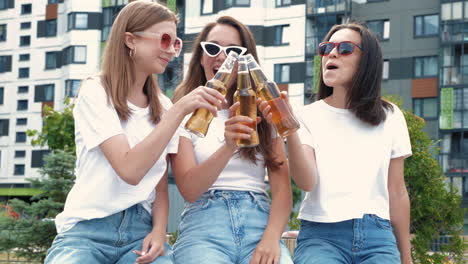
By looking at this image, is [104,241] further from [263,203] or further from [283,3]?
[283,3]

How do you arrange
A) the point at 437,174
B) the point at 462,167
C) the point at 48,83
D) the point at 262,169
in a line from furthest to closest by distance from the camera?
the point at 48,83 < the point at 462,167 < the point at 437,174 < the point at 262,169

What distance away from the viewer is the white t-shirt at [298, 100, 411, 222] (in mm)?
3969

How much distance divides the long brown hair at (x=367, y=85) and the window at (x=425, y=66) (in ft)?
110

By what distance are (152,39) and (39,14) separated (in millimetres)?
48393

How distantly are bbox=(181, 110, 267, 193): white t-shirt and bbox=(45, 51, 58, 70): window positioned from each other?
45969mm

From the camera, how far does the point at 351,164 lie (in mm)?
4051

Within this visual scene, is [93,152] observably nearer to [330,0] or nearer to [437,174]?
[437,174]

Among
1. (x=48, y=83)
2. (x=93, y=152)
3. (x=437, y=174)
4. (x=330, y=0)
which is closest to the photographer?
(x=93, y=152)

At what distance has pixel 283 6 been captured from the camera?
1524 inches

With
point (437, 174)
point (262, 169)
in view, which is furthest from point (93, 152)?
point (437, 174)

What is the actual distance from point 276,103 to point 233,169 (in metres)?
0.74

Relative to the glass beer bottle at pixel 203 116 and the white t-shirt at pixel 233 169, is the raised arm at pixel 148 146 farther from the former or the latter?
the white t-shirt at pixel 233 169

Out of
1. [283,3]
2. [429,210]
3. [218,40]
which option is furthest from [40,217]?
[283,3]

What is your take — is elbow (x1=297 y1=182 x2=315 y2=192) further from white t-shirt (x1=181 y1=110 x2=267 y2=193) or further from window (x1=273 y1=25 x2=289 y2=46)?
window (x1=273 y1=25 x2=289 y2=46)
